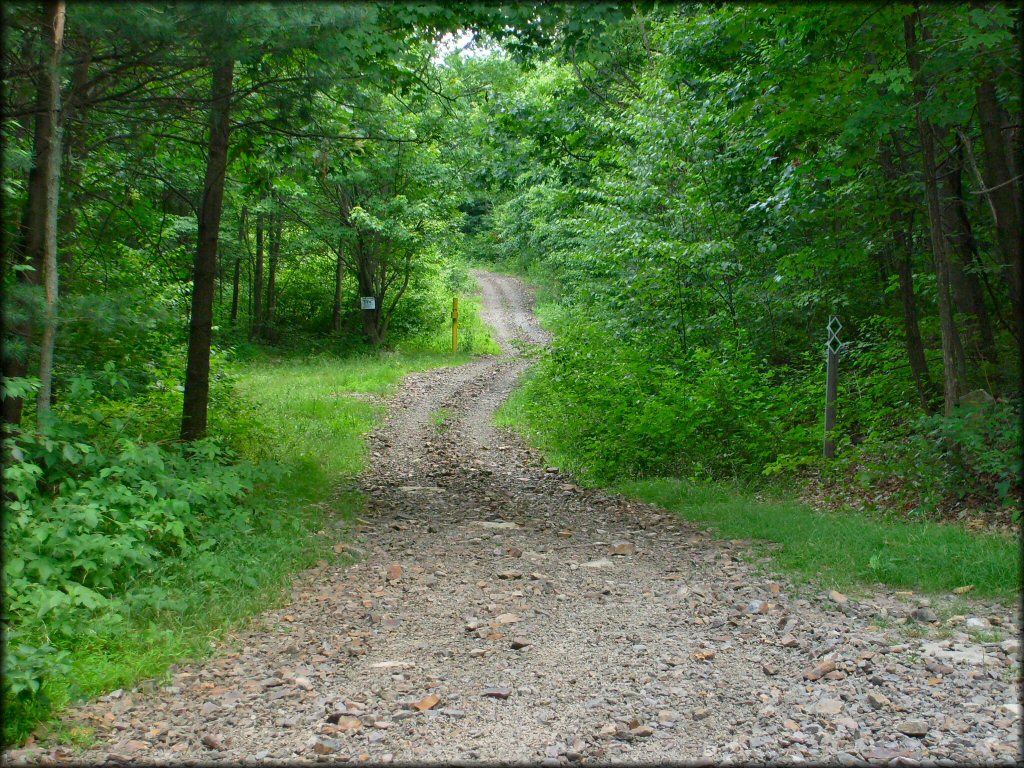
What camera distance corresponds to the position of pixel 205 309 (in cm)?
796

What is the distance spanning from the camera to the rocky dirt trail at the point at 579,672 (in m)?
3.38

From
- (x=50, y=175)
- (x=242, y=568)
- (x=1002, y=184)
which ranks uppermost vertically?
(x=1002, y=184)

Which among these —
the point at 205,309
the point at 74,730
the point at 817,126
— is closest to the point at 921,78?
the point at 817,126

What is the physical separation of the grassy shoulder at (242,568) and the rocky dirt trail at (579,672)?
6.4 inches

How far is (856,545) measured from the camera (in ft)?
19.8

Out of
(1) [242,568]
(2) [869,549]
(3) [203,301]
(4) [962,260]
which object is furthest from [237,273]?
(2) [869,549]

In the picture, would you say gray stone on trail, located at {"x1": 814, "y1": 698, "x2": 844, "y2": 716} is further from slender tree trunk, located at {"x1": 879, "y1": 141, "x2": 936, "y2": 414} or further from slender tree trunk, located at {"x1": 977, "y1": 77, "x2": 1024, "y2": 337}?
slender tree trunk, located at {"x1": 879, "y1": 141, "x2": 936, "y2": 414}

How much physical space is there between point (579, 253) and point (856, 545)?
8502 mm

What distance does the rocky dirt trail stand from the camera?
3385mm

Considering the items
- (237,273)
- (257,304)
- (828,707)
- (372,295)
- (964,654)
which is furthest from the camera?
(237,273)

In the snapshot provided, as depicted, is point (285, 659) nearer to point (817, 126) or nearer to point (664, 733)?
point (664, 733)

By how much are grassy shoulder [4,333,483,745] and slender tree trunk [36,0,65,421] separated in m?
1.76

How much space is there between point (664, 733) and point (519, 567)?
2.83 meters

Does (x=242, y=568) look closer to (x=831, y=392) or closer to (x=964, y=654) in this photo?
(x=964, y=654)
